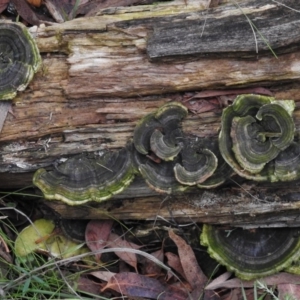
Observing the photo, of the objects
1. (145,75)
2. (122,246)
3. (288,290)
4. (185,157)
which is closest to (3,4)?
(145,75)

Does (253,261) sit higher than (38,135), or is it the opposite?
(38,135)

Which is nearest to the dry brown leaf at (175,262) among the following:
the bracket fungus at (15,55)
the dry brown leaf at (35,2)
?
the bracket fungus at (15,55)

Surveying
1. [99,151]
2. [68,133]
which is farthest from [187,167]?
[68,133]

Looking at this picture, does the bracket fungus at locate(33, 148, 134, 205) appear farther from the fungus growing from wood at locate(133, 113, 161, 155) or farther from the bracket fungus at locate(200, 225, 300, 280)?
the bracket fungus at locate(200, 225, 300, 280)

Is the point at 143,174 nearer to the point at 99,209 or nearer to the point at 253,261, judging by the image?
the point at 99,209

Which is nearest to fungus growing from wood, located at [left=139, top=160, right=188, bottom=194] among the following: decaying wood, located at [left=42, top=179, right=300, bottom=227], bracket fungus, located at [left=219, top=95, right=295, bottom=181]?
decaying wood, located at [left=42, top=179, right=300, bottom=227]
